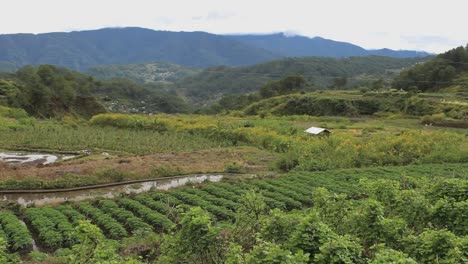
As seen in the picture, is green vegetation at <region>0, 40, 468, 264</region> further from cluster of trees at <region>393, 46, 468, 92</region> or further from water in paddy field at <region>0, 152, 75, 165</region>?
cluster of trees at <region>393, 46, 468, 92</region>

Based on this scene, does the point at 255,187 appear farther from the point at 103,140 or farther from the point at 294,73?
the point at 294,73

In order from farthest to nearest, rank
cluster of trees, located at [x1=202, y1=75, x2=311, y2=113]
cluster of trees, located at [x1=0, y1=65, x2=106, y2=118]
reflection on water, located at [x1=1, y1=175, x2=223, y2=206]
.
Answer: cluster of trees, located at [x1=202, y1=75, x2=311, y2=113] → cluster of trees, located at [x1=0, y1=65, x2=106, y2=118] → reflection on water, located at [x1=1, y1=175, x2=223, y2=206]

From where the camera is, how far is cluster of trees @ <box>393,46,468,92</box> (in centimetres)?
8881

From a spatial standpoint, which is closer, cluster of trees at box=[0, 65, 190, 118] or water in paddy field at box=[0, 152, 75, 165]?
water in paddy field at box=[0, 152, 75, 165]

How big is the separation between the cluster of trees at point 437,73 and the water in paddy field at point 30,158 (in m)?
73.3

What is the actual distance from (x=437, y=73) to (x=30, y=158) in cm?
8572

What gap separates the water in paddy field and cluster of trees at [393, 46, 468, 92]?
7334cm

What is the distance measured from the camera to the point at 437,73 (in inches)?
3575

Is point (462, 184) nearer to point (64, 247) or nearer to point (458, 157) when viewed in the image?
point (64, 247)

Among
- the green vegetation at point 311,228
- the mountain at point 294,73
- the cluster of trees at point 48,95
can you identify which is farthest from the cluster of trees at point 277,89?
the green vegetation at point 311,228

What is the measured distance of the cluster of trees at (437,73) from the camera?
291 feet

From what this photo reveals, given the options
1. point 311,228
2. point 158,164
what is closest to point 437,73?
point 158,164

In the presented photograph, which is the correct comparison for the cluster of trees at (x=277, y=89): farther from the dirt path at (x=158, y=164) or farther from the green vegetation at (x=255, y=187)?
the dirt path at (x=158, y=164)

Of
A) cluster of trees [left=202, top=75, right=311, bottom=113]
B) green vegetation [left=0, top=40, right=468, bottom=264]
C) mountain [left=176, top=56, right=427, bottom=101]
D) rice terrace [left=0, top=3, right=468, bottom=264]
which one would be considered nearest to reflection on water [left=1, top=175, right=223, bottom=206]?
rice terrace [left=0, top=3, right=468, bottom=264]
